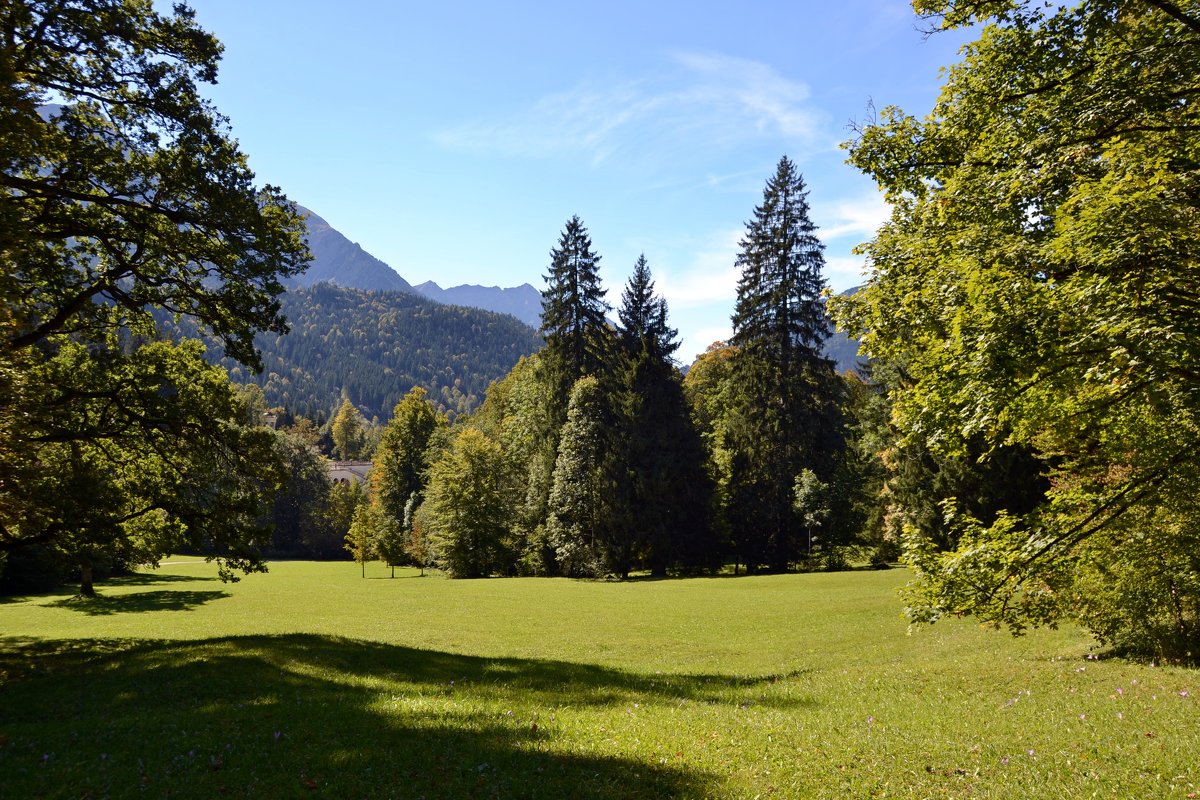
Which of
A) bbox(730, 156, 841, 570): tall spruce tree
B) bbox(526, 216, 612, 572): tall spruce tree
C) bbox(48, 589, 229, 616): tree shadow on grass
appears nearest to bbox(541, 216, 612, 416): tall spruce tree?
bbox(526, 216, 612, 572): tall spruce tree

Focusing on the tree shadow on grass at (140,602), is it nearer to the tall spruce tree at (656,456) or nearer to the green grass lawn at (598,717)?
the green grass lawn at (598,717)

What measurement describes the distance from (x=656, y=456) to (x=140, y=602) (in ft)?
112

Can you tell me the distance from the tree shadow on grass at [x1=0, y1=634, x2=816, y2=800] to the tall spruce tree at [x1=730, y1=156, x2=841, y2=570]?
123 ft

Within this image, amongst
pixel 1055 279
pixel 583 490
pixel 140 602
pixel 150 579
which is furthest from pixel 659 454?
pixel 1055 279

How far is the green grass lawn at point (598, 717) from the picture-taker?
7125mm

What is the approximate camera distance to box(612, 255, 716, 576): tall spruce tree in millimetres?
50656

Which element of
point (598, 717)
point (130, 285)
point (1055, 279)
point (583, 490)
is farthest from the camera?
point (583, 490)

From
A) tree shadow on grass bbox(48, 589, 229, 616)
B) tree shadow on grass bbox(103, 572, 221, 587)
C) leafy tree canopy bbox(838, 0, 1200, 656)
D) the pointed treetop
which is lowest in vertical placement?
tree shadow on grass bbox(103, 572, 221, 587)

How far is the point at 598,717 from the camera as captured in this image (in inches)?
401

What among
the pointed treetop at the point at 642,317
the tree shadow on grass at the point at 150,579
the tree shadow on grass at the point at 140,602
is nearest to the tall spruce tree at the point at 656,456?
the pointed treetop at the point at 642,317

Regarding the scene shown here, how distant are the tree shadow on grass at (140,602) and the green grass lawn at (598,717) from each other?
10770 mm

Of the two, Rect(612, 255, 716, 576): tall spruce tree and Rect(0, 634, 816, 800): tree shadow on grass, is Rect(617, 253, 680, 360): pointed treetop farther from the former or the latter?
Rect(0, 634, 816, 800): tree shadow on grass

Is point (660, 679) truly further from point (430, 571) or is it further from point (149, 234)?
point (430, 571)

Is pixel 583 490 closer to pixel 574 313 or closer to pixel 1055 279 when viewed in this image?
pixel 574 313
